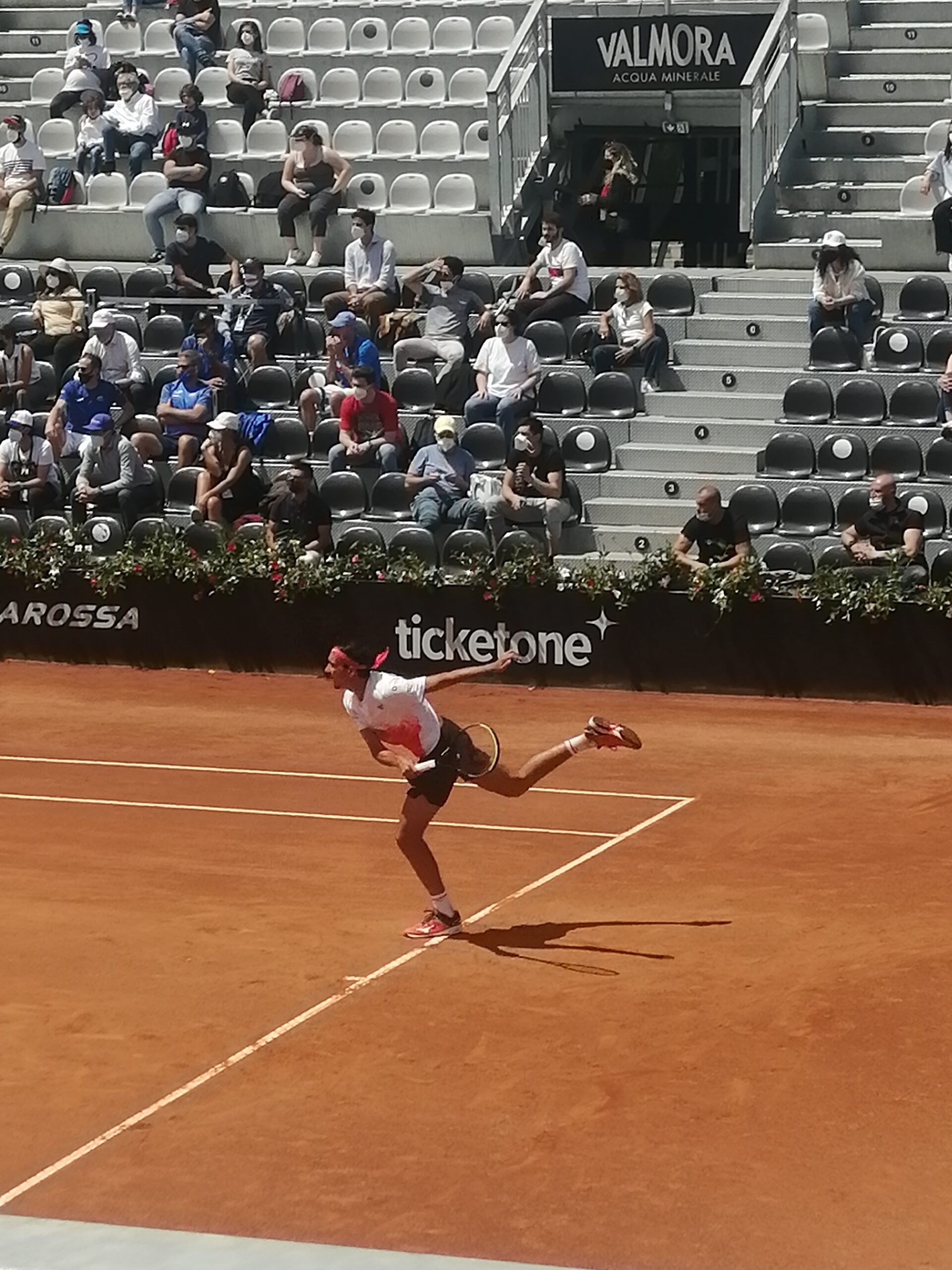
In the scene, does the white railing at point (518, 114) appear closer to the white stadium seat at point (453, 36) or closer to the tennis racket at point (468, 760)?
the white stadium seat at point (453, 36)

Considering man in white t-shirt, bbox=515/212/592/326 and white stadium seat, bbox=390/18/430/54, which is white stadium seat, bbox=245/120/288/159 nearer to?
white stadium seat, bbox=390/18/430/54

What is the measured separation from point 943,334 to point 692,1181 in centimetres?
1463

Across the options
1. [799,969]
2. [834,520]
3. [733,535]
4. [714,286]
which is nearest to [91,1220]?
[799,969]

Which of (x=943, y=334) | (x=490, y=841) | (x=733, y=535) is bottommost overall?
(x=490, y=841)

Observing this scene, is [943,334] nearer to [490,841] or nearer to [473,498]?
[473,498]

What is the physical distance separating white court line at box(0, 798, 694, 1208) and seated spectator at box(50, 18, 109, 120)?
57.9ft

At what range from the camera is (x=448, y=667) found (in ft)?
63.9

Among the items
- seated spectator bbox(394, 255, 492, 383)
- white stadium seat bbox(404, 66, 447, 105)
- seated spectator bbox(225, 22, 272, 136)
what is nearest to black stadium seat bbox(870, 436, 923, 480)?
seated spectator bbox(394, 255, 492, 383)

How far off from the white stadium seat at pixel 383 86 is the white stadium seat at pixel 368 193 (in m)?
1.63

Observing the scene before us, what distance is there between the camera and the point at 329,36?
2745 centimetres

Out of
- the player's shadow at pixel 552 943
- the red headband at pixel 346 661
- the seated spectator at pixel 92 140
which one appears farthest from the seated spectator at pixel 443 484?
the red headband at pixel 346 661

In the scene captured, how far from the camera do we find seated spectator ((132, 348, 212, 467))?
22.2 metres

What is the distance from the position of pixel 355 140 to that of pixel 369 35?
2.10 metres

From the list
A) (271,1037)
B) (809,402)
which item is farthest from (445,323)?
(271,1037)
